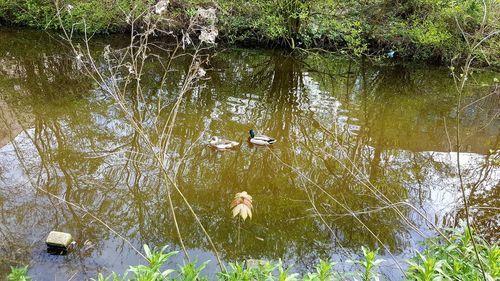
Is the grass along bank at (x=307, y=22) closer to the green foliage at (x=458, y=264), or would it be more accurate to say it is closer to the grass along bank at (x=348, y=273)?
the green foliage at (x=458, y=264)

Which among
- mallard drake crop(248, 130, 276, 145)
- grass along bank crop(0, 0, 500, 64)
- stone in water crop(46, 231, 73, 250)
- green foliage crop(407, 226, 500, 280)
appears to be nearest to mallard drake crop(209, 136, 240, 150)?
mallard drake crop(248, 130, 276, 145)

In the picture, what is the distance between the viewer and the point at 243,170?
736 centimetres

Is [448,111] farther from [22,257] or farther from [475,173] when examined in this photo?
[22,257]

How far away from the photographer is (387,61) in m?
15.6

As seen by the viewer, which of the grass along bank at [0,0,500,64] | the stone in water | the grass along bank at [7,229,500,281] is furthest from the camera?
the grass along bank at [0,0,500,64]

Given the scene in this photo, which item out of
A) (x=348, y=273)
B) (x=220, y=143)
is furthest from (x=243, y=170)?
(x=348, y=273)

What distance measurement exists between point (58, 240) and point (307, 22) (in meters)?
12.9

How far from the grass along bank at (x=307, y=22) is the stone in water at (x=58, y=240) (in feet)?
35.7

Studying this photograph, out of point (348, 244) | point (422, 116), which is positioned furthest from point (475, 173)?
point (348, 244)

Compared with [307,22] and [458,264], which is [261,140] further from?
[307,22]

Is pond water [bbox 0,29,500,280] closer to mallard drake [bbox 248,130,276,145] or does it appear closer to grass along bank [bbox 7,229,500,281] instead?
mallard drake [bbox 248,130,276,145]

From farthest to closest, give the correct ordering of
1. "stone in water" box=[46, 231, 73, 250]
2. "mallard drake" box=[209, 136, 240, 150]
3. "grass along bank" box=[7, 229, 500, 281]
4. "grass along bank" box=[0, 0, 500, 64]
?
"grass along bank" box=[0, 0, 500, 64] → "mallard drake" box=[209, 136, 240, 150] → "stone in water" box=[46, 231, 73, 250] → "grass along bank" box=[7, 229, 500, 281]

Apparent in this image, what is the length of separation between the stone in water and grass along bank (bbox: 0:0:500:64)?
35.7ft

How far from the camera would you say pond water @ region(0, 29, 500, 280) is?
5438 mm
